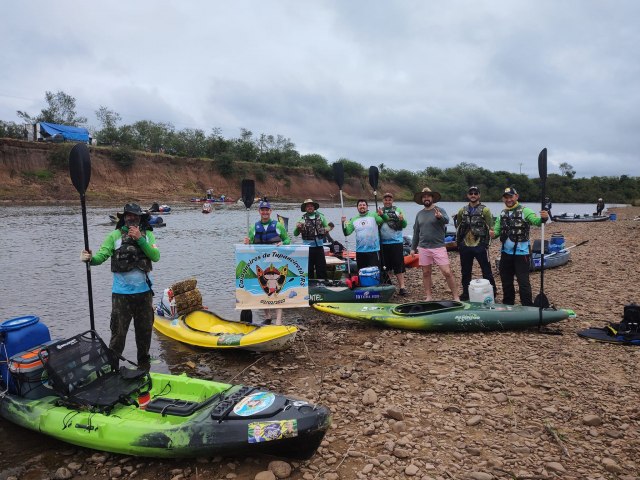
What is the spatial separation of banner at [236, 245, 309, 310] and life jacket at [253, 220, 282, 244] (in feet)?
1.25

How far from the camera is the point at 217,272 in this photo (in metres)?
14.1

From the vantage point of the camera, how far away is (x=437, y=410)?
4.23 m

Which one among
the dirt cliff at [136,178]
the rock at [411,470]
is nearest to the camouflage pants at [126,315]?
the rock at [411,470]

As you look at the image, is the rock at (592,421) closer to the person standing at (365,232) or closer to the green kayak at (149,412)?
the green kayak at (149,412)

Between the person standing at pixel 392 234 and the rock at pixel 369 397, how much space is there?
174 inches

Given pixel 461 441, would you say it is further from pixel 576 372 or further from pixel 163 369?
pixel 163 369

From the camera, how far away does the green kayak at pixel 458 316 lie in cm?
644

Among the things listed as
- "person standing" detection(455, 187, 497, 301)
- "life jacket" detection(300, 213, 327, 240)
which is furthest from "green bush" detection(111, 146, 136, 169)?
"person standing" detection(455, 187, 497, 301)

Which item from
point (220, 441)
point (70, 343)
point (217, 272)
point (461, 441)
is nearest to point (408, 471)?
Answer: point (461, 441)

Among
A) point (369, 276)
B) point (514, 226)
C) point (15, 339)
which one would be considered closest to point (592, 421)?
point (514, 226)

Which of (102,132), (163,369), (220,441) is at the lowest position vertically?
(163,369)

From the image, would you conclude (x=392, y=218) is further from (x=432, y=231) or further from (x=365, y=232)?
(x=432, y=231)

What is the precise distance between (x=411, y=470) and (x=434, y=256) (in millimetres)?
4721

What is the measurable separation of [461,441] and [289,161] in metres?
75.7
